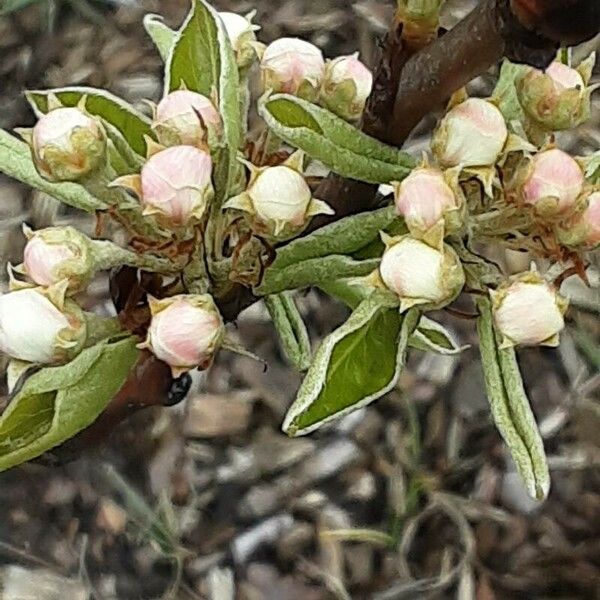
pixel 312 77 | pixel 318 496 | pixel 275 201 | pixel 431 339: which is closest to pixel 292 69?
pixel 312 77

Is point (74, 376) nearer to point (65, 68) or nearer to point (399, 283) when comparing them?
point (399, 283)

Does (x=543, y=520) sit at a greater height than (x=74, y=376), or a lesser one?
lesser

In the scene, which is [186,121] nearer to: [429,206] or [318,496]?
[429,206]

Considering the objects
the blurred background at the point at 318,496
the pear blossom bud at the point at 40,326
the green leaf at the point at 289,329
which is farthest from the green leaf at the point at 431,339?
the blurred background at the point at 318,496

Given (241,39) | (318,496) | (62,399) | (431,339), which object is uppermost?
(241,39)

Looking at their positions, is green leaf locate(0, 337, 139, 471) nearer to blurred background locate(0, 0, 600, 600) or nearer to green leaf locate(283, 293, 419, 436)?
green leaf locate(283, 293, 419, 436)

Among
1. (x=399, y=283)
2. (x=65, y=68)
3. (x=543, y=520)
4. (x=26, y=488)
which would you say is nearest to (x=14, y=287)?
(x=399, y=283)
